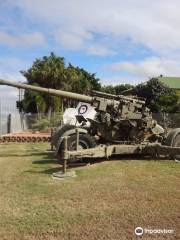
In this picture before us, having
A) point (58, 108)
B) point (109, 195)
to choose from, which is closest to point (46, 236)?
point (109, 195)

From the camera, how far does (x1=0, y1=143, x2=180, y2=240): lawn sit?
6320mm

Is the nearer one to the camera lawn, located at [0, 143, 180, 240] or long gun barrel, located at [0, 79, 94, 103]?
lawn, located at [0, 143, 180, 240]

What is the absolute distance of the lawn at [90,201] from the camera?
632cm

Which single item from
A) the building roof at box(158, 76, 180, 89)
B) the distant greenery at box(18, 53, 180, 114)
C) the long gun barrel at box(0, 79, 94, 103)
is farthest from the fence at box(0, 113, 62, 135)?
the building roof at box(158, 76, 180, 89)

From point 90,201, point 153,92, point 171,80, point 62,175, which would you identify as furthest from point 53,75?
point 90,201

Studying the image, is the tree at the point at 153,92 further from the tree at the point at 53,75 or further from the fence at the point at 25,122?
the fence at the point at 25,122

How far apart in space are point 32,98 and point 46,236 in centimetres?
3202

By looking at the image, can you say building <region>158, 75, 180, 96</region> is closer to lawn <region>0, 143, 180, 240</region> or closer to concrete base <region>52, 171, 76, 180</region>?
lawn <region>0, 143, 180, 240</region>

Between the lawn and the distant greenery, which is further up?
the distant greenery

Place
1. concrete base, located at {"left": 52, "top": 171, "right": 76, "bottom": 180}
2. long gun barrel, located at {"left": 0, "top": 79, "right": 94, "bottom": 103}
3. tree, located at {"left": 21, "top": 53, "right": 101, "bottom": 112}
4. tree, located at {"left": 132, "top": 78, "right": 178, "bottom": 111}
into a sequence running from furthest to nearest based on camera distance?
tree, located at {"left": 21, "top": 53, "right": 101, "bottom": 112} → tree, located at {"left": 132, "top": 78, "right": 178, "bottom": 111} → long gun barrel, located at {"left": 0, "top": 79, "right": 94, "bottom": 103} → concrete base, located at {"left": 52, "top": 171, "right": 76, "bottom": 180}

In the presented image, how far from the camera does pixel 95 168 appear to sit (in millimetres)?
11305

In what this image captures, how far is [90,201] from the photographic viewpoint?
7828 mm

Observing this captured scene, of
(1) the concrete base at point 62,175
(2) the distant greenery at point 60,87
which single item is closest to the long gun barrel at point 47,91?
(1) the concrete base at point 62,175

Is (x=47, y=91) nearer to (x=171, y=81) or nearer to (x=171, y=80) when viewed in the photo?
(x=171, y=81)
